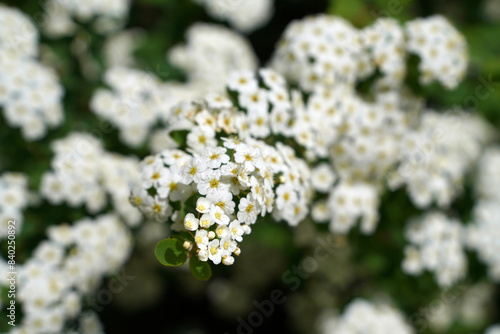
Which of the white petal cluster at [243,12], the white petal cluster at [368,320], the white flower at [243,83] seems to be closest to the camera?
the white flower at [243,83]

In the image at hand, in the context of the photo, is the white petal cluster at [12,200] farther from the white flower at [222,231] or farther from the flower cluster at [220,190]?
the white flower at [222,231]

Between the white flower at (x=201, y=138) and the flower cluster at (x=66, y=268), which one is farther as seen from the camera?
the flower cluster at (x=66, y=268)

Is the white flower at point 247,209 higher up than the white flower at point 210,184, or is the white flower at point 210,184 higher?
the white flower at point 210,184

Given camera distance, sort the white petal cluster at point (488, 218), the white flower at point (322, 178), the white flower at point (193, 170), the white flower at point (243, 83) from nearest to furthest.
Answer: the white flower at point (193, 170), the white flower at point (243, 83), the white flower at point (322, 178), the white petal cluster at point (488, 218)

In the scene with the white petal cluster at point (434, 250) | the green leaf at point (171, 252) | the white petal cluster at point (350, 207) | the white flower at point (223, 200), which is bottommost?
the white petal cluster at point (434, 250)

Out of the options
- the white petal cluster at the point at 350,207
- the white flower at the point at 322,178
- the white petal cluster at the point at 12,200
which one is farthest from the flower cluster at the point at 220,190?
the white petal cluster at the point at 12,200

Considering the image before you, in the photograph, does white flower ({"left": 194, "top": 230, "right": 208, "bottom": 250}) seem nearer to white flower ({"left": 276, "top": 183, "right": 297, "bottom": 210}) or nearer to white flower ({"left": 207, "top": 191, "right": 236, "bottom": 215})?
white flower ({"left": 207, "top": 191, "right": 236, "bottom": 215})

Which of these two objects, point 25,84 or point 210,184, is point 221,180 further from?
point 25,84
